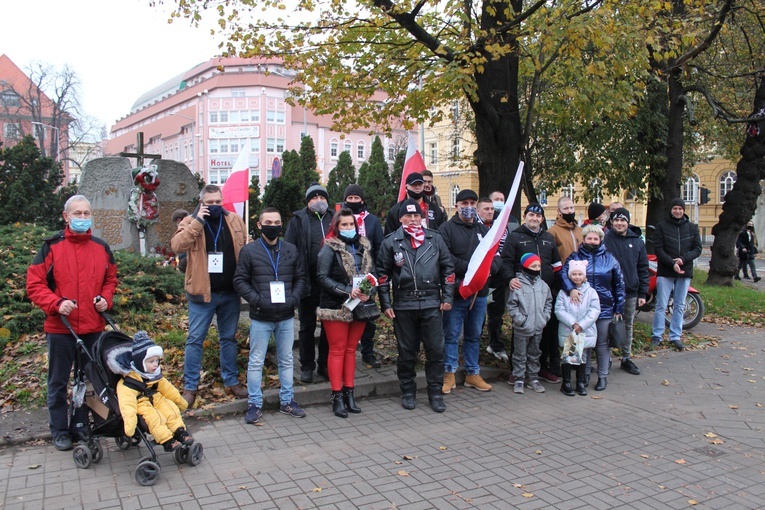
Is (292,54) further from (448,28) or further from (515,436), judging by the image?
(515,436)

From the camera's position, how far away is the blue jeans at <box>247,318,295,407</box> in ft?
18.8

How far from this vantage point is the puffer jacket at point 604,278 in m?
7.23

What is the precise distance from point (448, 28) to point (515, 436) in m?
7.64

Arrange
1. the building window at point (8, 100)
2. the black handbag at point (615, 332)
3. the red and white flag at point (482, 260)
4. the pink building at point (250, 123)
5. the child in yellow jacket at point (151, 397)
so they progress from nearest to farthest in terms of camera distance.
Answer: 1. the child in yellow jacket at point (151, 397)
2. the red and white flag at point (482, 260)
3. the black handbag at point (615, 332)
4. the building window at point (8, 100)
5. the pink building at point (250, 123)

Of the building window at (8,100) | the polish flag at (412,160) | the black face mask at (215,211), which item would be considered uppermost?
the building window at (8,100)

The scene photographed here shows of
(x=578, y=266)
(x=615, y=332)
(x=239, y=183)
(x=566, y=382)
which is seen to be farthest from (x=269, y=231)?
(x=615, y=332)

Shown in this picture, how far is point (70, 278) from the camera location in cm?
496

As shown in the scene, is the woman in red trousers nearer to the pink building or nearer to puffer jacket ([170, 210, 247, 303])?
puffer jacket ([170, 210, 247, 303])

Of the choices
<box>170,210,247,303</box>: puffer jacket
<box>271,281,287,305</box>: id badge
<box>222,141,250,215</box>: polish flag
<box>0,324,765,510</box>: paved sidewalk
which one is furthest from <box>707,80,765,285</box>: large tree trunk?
<box>170,210,247,303</box>: puffer jacket

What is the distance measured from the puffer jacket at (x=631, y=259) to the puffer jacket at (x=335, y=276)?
3743 millimetres

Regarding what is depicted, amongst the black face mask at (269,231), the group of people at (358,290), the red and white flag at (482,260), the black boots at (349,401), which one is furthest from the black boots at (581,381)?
the black face mask at (269,231)

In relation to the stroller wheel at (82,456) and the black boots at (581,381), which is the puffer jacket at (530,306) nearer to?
the black boots at (581,381)

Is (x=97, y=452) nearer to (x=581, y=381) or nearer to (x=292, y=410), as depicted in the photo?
(x=292, y=410)

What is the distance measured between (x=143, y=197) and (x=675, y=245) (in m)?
9.11
